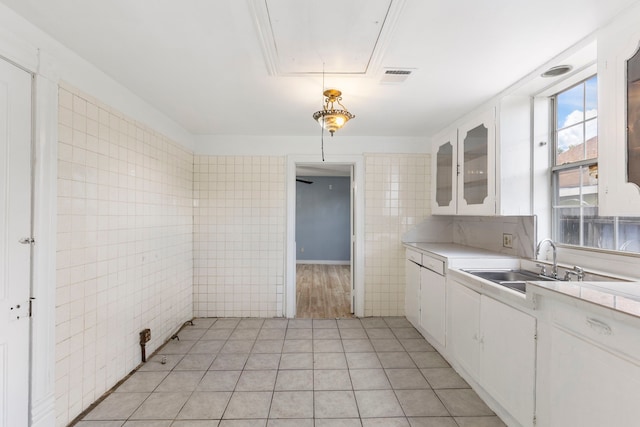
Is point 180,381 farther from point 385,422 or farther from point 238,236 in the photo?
point 238,236

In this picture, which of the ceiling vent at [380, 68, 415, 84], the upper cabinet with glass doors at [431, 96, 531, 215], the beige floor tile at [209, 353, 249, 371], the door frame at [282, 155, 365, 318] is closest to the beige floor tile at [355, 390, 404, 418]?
the beige floor tile at [209, 353, 249, 371]

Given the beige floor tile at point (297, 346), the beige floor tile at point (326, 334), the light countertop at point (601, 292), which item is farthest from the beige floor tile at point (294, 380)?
the light countertop at point (601, 292)

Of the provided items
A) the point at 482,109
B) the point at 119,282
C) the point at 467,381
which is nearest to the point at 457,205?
the point at 482,109

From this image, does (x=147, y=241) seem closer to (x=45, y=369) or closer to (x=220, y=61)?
(x=45, y=369)

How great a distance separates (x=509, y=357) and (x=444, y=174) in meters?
2.01

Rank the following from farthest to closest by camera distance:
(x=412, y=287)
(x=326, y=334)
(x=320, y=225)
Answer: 1. (x=320, y=225)
2. (x=412, y=287)
3. (x=326, y=334)

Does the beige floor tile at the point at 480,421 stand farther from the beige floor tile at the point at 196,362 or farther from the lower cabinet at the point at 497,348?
the beige floor tile at the point at 196,362

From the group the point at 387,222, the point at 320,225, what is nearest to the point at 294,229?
the point at 387,222

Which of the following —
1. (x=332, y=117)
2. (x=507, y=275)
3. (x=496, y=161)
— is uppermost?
(x=332, y=117)

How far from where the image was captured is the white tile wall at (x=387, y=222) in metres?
3.56

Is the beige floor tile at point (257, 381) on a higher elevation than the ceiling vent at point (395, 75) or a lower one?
lower

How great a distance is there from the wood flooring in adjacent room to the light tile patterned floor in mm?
632

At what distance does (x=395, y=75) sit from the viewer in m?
2.00

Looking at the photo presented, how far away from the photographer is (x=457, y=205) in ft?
9.49
